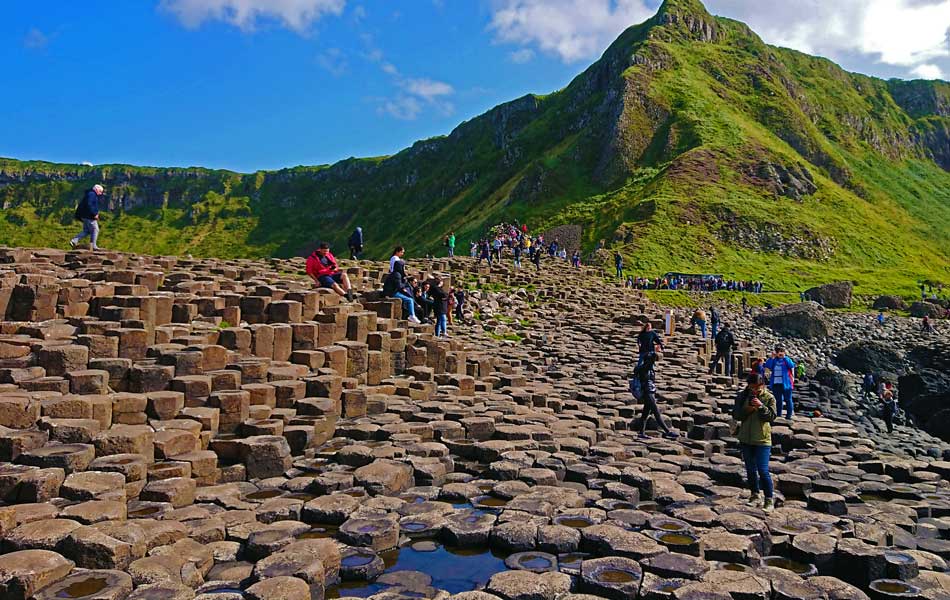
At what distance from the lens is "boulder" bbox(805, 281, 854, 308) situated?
1937 inches

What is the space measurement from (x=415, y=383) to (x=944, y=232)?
100m

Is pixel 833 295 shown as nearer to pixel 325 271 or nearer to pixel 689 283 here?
pixel 689 283

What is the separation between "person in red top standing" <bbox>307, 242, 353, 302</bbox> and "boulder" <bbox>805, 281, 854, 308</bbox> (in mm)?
41703

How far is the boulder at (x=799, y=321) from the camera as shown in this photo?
129 ft

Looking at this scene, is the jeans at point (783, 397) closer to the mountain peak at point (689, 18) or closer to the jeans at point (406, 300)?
the jeans at point (406, 300)

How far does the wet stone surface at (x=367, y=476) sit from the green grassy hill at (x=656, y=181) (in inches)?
1634

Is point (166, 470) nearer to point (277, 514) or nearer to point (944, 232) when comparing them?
point (277, 514)

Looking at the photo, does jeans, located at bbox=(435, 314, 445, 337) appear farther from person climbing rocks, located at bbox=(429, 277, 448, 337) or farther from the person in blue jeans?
the person in blue jeans

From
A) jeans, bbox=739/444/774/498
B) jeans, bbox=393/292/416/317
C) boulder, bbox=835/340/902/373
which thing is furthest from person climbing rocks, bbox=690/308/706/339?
jeans, bbox=739/444/774/498

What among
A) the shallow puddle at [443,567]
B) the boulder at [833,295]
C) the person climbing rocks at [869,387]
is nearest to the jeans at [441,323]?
the shallow puddle at [443,567]

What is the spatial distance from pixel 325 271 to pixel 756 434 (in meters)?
11.1

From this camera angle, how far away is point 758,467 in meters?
8.95

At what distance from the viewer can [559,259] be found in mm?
48438

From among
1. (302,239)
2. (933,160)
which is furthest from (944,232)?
(302,239)
